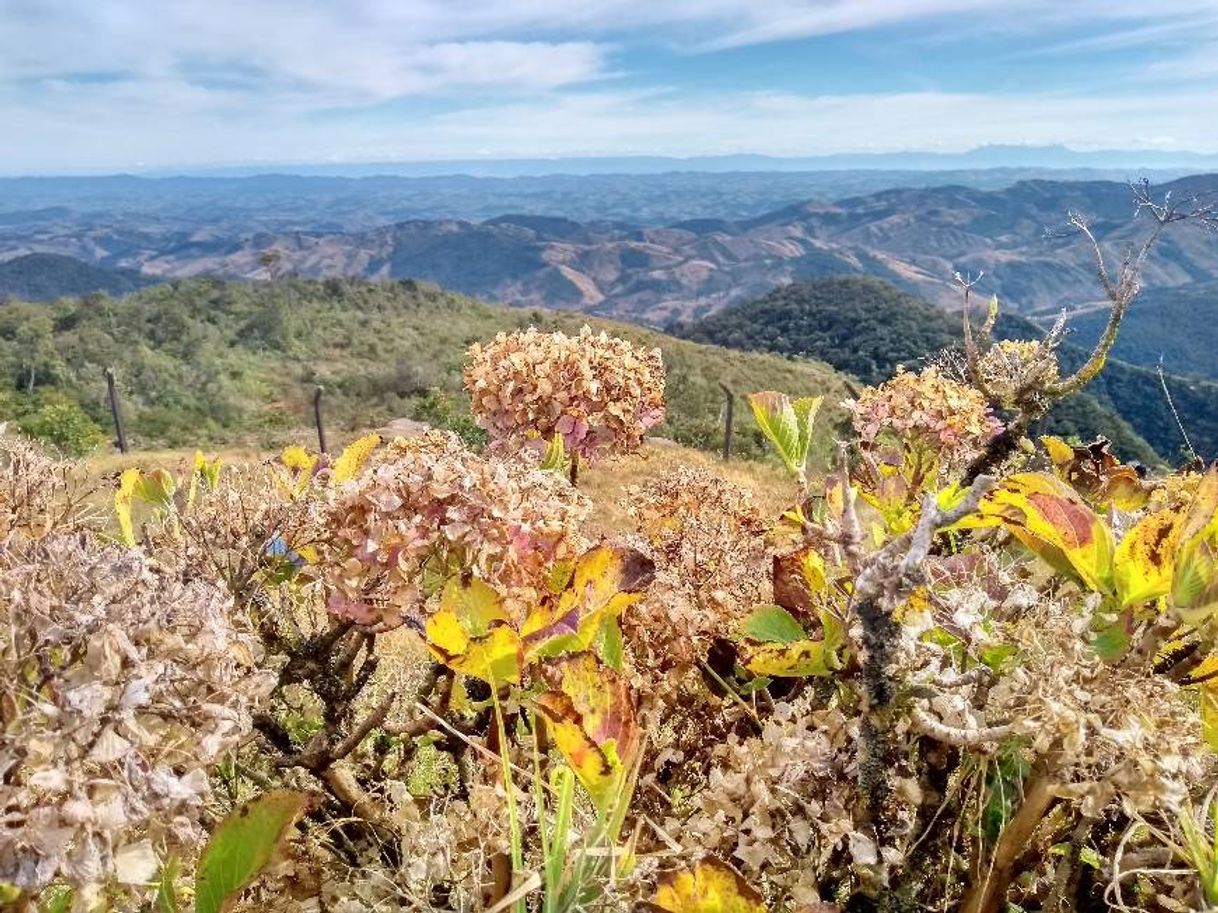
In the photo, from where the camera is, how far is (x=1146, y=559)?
4.04 ft

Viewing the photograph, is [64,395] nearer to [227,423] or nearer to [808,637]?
[227,423]

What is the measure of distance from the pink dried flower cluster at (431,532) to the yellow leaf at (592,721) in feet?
1.14

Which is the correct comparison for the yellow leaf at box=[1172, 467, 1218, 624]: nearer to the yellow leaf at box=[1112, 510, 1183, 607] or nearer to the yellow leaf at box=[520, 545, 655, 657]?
the yellow leaf at box=[1112, 510, 1183, 607]

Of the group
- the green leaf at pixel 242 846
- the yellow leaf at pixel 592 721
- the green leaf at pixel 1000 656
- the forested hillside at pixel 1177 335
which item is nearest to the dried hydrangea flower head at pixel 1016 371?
the green leaf at pixel 1000 656

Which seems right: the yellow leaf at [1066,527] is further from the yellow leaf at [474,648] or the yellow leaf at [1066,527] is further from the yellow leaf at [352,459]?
the yellow leaf at [352,459]

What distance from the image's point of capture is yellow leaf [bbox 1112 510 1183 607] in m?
1.21

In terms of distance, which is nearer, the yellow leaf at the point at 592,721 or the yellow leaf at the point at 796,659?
the yellow leaf at the point at 592,721

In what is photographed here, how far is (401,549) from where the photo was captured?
162 cm

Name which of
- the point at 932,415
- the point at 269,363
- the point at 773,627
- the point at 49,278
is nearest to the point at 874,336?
the point at 269,363

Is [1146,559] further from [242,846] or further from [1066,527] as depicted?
[242,846]

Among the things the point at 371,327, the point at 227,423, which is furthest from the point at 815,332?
the point at 227,423

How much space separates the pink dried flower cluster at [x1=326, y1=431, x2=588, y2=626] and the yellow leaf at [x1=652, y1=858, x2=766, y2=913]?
0.60 metres

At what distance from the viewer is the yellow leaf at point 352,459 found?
2051mm

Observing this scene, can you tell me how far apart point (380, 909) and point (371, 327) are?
6848 centimetres
